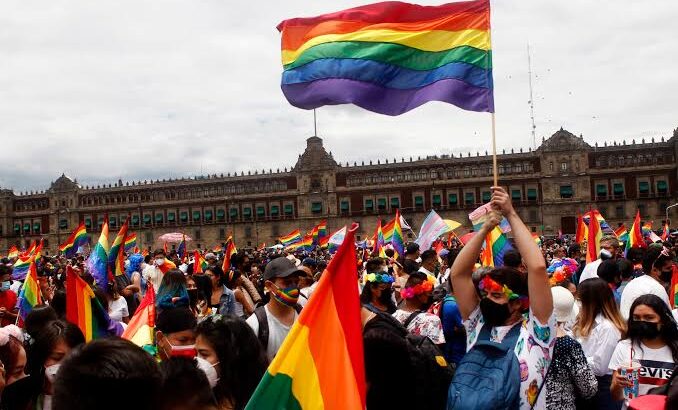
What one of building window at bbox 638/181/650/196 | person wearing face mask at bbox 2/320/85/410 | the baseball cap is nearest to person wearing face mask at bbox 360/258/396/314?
the baseball cap

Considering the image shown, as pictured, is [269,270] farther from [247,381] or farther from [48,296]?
[48,296]

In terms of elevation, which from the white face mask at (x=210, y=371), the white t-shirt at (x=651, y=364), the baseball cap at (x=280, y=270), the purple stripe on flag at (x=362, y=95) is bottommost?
the white t-shirt at (x=651, y=364)

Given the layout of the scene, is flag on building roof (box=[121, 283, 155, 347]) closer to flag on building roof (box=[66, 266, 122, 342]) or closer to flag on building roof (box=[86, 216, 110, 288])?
flag on building roof (box=[66, 266, 122, 342])

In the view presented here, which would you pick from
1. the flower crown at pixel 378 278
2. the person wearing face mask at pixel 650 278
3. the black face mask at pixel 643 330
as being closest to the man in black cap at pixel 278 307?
the flower crown at pixel 378 278

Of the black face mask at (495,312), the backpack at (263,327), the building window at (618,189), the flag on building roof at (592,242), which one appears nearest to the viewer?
the black face mask at (495,312)

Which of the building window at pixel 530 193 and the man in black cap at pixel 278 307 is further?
the building window at pixel 530 193

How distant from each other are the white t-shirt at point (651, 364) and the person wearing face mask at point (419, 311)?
4.02ft

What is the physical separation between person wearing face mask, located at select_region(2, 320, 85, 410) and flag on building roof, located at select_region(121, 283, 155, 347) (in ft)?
3.65

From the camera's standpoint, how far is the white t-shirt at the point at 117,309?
23.4 ft

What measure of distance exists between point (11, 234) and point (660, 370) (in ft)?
275

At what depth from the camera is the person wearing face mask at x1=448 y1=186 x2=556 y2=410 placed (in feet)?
9.62

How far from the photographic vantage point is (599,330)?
14.5ft

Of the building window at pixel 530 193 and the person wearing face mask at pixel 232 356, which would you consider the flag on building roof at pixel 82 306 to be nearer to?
the person wearing face mask at pixel 232 356

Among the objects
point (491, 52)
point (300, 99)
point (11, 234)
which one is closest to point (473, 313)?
point (491, 52)
